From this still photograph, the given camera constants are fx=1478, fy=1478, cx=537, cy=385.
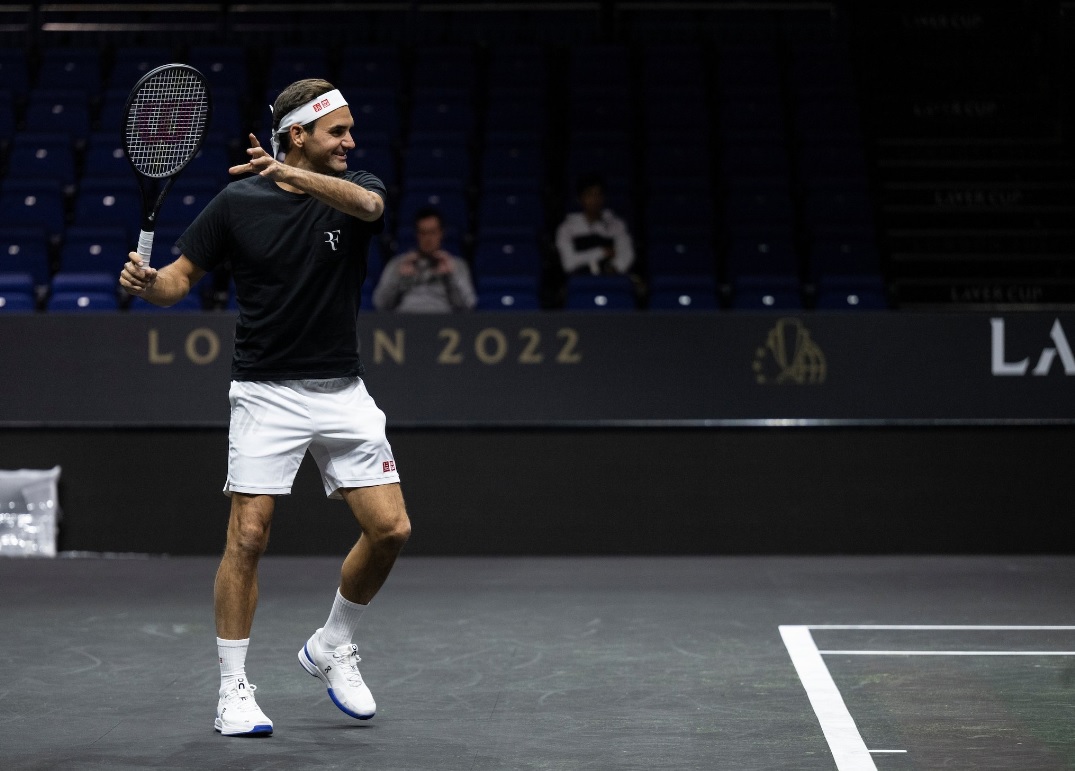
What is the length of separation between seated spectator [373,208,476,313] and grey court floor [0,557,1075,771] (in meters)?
1.66

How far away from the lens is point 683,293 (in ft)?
31.6

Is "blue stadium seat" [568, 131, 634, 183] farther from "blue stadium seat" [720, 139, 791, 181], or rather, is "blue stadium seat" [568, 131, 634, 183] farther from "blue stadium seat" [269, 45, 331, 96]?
"blue stadium seat" [269, 45, 331, 96]

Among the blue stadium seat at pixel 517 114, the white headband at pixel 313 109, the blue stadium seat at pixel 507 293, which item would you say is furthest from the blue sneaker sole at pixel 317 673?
the blue stadium seat at pixel 517 114

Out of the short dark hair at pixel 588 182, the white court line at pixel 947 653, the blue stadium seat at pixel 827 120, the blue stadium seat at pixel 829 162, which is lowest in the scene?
the white court line at pixel 947 653

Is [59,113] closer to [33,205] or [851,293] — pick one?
[33,205]

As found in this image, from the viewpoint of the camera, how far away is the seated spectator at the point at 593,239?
387 inches

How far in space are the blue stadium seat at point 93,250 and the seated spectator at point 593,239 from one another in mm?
2960

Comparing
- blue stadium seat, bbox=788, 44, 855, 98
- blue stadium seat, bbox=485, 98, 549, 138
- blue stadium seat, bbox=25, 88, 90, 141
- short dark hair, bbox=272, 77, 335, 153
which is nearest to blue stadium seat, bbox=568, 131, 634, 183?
blue stadium seat, bbox=485, 98, 549, 138

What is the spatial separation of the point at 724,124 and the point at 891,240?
1630mm

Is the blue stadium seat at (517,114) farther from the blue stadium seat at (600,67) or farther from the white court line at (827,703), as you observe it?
the white court line at (827,703)

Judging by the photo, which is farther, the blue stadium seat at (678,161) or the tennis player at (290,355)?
the blue stadium seat at (678,161)

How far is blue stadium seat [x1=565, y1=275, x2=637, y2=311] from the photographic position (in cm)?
920

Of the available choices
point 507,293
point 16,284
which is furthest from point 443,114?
point 16,284

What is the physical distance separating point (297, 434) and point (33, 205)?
7002 mm
